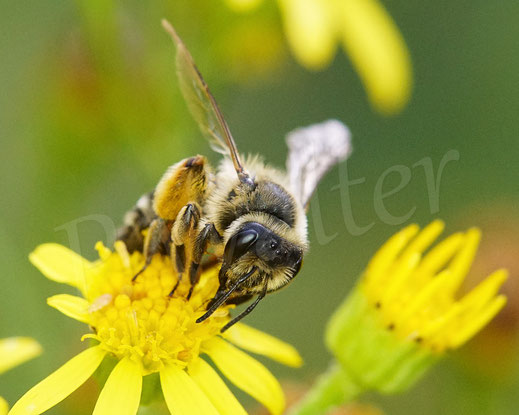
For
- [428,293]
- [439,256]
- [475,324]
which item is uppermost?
[439,256]

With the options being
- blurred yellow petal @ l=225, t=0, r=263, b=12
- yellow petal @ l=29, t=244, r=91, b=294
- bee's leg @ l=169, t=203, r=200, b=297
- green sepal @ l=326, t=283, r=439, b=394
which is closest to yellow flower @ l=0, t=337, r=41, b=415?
yellow petal @ l=29, t=244, r=91, b=294

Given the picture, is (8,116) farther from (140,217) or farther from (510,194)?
(510,194)

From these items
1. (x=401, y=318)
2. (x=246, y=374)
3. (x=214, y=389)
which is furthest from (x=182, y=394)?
(x=401, y=318)

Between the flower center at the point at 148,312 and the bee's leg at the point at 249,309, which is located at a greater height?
the flower center at the point at 148,312

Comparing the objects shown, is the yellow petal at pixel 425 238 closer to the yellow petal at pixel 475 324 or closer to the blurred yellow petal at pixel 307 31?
the yellow petal at pixel 475 324

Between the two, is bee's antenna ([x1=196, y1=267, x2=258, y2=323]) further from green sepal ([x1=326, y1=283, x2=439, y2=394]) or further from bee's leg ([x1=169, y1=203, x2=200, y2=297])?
green sepal ([x1=326, y1=283, x2=439, y2=394])

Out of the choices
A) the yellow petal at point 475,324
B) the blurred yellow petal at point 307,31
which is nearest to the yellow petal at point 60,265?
the yellow petal at point 475,324

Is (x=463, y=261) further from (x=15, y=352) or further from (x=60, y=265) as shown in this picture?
(x=15, y=352)
